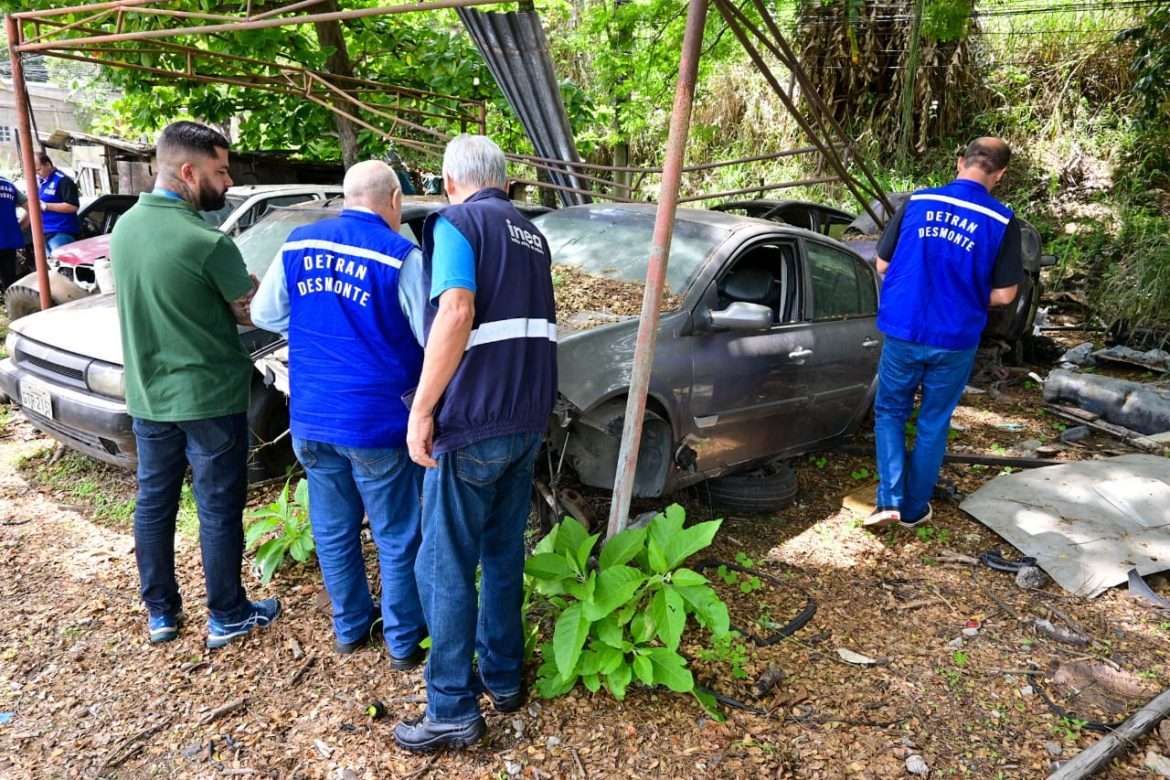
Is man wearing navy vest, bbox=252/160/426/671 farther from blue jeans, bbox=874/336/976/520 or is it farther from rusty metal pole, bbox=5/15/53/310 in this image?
rusty metal pole, bbox=5/15/53/310

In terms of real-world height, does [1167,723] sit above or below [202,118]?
below

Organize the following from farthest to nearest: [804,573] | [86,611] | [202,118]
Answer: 1. [202,118]
2. [804,573]
3. [86,611]

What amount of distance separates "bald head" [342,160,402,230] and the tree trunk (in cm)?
801

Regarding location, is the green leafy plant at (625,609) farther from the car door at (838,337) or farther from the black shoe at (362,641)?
the car door at (838,337)

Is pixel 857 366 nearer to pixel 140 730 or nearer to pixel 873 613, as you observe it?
pixel 873 613

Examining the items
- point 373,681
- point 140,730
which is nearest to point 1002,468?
point 373,681

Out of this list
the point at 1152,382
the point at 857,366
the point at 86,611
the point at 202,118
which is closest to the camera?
the point at 86,611

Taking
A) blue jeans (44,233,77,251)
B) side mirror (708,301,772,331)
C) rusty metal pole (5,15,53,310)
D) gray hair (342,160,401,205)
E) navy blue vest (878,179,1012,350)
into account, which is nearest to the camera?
gray hair (342,160,401,205)

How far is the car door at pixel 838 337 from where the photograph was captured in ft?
15.1

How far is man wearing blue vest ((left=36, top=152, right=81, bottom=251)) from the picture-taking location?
8578 mm

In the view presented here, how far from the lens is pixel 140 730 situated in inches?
105

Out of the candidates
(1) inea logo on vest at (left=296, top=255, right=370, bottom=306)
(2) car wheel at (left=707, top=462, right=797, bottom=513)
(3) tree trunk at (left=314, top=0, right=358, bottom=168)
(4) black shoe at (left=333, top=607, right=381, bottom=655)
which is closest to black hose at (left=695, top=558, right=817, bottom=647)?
(2) car wheel at (left=707, top=462, right=797, bottom=513)

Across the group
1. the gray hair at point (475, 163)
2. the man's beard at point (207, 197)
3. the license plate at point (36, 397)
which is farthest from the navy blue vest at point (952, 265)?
the license plate at point (36, 397)

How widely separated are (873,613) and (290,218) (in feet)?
14.3
